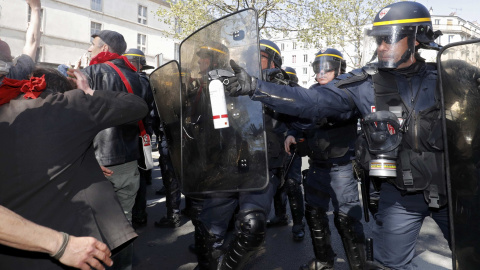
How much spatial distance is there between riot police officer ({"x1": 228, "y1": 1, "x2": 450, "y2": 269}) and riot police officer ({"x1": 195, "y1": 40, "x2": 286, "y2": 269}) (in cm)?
69

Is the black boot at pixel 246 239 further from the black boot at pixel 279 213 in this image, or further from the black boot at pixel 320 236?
the black boot at pixel 279 213

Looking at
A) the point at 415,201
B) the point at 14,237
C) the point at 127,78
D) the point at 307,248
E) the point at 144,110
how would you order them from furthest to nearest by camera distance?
the point at 307,248, the point at 127,78, the point at 415,201, the point at 144,110, the point at 14,237

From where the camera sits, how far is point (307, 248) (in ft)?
12.3

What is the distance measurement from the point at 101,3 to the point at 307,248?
25.2 meters

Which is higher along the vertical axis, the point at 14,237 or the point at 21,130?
the point at 21,130

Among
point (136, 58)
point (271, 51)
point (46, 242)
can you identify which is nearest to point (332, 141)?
point (271, 51)

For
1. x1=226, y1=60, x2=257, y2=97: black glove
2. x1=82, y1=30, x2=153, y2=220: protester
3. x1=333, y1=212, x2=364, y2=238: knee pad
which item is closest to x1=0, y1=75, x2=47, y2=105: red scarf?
x1=226, y1=60, x2=257, y2=97: black glove

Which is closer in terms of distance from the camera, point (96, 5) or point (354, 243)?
point (354, 243)

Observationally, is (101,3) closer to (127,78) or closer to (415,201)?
(127,78)

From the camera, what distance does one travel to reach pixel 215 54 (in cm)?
226

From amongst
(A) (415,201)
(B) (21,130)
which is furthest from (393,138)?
(B) (21,130)

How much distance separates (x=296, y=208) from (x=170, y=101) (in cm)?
208

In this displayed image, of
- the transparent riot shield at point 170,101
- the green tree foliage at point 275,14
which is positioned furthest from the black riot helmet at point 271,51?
the green tree foliage at point 275,14

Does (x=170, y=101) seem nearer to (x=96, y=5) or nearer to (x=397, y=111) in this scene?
(x=397, y=111)
